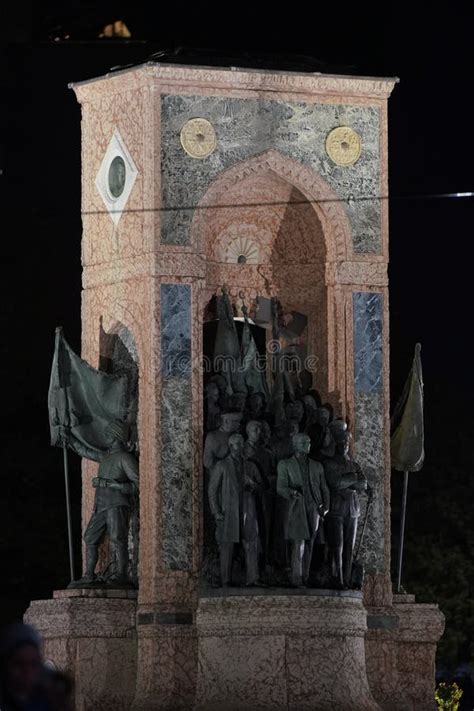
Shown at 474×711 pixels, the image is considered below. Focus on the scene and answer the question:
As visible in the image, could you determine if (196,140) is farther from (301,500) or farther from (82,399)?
(301,500)

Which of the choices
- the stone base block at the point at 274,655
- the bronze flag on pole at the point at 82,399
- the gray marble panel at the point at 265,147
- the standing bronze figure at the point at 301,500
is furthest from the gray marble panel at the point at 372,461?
the bronze flag on pole at the point at 82,399

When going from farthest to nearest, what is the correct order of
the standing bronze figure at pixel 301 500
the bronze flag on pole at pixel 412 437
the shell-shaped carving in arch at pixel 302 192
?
the bronze flag on pole at pixel 412 437
the shell-shaped carving in arch at pixel 302 192
the standing bronze figure at pixel 301 500

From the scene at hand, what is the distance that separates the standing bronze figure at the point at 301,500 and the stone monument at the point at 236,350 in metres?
0.15

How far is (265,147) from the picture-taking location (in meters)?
27.7

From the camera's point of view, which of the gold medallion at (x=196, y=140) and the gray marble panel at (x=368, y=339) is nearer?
the gold medallion at (x=196, y=140)

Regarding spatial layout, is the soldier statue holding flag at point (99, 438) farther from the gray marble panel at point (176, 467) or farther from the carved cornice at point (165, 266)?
the carved cornice at point (165, 266)

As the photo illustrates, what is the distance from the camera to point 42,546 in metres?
38.9

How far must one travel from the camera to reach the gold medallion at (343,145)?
92.2ft

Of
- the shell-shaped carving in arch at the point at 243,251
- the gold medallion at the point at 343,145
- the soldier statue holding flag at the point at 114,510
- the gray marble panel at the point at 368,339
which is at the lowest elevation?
the soldier statue holding flag at the point at 114,510

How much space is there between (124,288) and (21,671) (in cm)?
1687

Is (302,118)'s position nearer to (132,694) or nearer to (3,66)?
(132,694)

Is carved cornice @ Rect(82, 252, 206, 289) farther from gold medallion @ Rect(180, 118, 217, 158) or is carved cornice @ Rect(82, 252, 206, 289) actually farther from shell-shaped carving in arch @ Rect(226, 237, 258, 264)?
shell-shaped carving in arch @ Rect(226, 237, 258, 264)

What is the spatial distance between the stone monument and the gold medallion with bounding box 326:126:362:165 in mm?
28

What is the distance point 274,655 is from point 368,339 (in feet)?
14.9
